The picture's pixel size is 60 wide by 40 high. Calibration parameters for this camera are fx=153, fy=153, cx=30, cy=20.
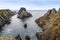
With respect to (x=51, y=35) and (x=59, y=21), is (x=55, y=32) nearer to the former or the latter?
(x=51, y=35)

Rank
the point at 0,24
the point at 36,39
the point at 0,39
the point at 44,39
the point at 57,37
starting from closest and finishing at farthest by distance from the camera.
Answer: the point at 57,37 → the point at 0,39 → the point at 44,39 → the point at 36,39 → the point at 0,24

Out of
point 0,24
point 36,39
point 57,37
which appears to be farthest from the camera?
point 0,24

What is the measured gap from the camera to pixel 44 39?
69625mm

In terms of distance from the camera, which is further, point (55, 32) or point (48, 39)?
point (48, 39)

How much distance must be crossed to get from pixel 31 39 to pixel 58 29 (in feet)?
83.8

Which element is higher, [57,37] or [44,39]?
[57,37]

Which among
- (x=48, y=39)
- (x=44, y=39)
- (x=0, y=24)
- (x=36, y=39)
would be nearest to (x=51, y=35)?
(x=48, y=39)

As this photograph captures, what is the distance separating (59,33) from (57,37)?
1692 millimetres

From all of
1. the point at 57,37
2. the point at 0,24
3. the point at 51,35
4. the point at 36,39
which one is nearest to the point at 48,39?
the point at 51,35

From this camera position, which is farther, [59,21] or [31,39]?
[31,39]

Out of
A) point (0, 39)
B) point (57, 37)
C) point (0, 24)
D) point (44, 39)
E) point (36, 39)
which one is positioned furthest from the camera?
point (0, 24)

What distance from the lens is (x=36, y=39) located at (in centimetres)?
8050

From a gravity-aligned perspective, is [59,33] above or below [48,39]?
above

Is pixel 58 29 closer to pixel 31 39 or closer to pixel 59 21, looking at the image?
pixel 59 21
